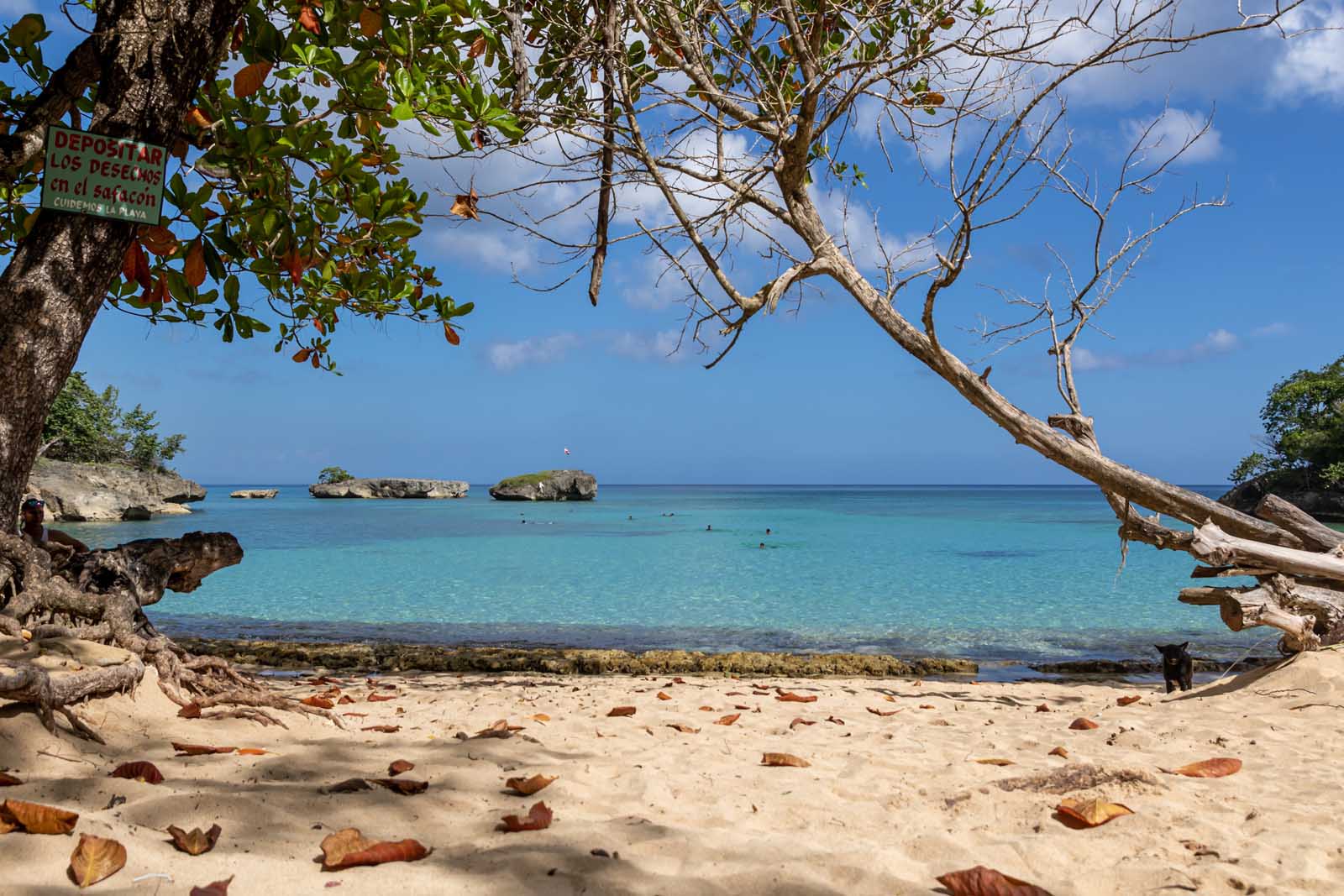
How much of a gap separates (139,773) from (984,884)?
8.99ft

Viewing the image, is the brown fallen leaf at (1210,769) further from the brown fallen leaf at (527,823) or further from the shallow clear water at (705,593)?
the shallow clear water at (705,593)

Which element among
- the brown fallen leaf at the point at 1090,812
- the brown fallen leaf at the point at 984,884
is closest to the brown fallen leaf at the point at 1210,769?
the brown fallen leaf at the point at 1090,812

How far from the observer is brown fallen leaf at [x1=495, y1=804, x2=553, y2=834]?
249 centimetres

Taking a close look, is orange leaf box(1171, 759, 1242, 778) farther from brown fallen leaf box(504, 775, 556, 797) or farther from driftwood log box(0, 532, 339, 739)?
driftwood log box(0, 532, 339, 739)

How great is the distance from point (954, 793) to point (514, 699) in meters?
3.59

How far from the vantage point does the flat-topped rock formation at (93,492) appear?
32.0 metres

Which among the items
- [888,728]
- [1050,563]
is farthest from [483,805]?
[1050,563]

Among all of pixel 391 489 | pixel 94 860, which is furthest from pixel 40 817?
pixel 391 489

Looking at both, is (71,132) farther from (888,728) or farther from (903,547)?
(903,547)

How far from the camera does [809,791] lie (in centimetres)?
321

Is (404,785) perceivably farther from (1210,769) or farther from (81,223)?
(1210,769)

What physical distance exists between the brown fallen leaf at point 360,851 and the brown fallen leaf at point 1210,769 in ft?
10.7

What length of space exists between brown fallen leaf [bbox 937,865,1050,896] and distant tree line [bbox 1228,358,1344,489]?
38872 millimetres

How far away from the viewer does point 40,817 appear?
7.14 ft
